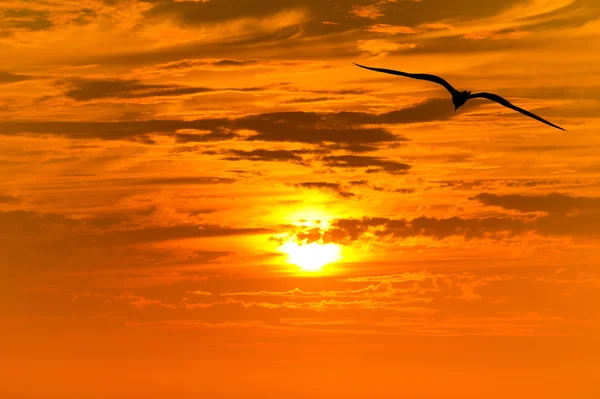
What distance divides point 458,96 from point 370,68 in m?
11.7

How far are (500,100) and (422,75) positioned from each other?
8060mm

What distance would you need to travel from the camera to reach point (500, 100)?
15525 cm

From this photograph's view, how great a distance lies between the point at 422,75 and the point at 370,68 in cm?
716

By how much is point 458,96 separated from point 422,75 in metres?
4.80

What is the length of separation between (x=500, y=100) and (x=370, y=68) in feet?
44.8

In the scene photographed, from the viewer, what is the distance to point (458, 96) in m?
159

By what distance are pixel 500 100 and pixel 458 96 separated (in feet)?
17.0

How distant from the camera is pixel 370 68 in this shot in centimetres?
15175
